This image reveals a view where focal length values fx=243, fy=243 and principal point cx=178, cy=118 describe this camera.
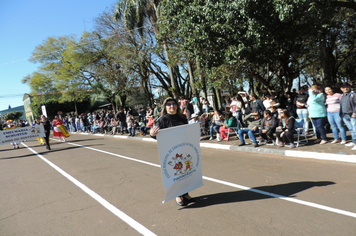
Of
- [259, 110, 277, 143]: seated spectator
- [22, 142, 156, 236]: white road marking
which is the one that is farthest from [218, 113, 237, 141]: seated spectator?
[22, 142, 156, 236]: white road marking

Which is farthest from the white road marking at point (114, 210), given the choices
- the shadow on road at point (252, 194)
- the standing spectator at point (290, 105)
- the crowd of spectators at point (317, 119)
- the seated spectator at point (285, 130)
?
the standing spectator at point (290, 105)

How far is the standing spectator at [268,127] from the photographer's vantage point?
26.6 ft

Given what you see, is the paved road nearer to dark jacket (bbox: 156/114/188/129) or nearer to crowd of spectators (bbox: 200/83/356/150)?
crowd of spectators (bbox: 200/83/356/150)

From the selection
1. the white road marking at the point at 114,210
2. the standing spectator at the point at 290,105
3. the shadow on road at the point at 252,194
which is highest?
the standing spectator at the point at 290,105

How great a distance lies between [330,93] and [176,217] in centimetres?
621

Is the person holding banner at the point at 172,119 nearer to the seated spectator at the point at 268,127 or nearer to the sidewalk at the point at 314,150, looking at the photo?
the sidewalk at the point at 314,150

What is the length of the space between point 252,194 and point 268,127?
425 centimetres

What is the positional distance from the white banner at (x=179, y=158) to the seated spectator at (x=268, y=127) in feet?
14.8

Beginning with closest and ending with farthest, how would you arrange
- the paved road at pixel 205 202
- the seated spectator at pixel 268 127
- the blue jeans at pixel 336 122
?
1. the paved road at pixel 205 202
2. the blue jeans at pixel 336 122
3. the seated spectator at pixel 268 127

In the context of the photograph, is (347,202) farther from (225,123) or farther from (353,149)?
(225,123)

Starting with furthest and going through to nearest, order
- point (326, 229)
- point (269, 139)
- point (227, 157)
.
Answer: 1. point (269, 139)
2. point (227, 157)
3. point (326, 229)

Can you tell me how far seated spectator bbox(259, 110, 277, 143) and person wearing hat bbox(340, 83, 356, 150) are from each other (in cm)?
195

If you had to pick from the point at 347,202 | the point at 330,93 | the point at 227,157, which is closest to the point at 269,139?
the point at 227,157

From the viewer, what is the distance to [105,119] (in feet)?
72.7
